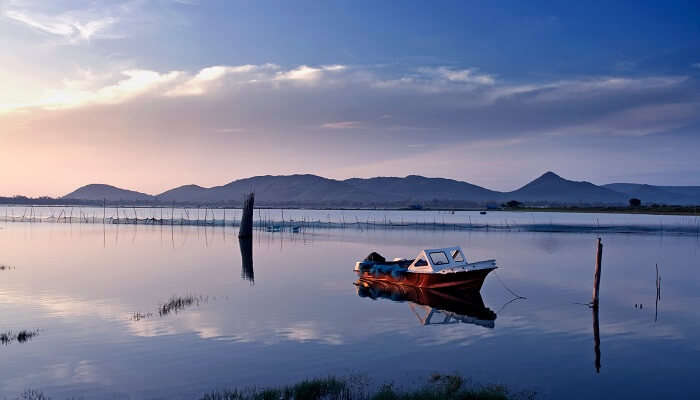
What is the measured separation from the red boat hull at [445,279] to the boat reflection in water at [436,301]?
8.8 inches

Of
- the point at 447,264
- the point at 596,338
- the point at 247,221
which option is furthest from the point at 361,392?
the point at 247,221

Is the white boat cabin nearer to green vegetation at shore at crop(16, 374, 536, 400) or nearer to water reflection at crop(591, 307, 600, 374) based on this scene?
water reflection at crop(591, 307, 600, 374)

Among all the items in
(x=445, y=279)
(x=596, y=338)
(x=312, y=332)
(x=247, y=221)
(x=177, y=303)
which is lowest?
(x=596, y=338)

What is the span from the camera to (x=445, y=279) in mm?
25609

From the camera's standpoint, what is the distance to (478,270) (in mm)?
25016

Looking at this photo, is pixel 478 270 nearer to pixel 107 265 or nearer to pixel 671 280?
pixel 671 280

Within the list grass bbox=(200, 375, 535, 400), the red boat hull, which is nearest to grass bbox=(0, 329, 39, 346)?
grass bbox=(200, 375, 535, 400)

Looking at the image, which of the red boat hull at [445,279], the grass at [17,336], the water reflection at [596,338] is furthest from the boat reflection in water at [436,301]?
the grass at [17,336]

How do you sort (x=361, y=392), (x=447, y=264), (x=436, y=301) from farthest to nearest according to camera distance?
(x=447, y=264)
(x=436, y=301)
(x=361, y=392)

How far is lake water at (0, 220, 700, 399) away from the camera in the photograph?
43.0 ft

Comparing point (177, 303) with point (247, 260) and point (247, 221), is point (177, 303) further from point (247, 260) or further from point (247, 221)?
point (247, 221)

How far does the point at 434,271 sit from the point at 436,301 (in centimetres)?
238

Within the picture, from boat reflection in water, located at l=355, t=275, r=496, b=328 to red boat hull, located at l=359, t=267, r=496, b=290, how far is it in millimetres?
223

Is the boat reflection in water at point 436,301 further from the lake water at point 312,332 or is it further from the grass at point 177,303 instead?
the grass at point 177,303
